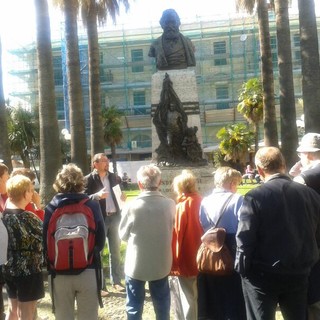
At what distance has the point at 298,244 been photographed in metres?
3.82

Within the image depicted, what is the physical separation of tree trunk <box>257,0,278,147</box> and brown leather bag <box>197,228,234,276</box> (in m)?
12.2

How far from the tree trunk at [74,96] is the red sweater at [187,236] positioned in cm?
1082

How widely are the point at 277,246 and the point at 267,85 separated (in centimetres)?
1380

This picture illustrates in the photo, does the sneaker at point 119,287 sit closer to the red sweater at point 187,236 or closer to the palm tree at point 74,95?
the red sweater at point 187,236

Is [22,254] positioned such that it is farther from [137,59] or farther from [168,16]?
[137,59]

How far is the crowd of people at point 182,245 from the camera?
12.7ft

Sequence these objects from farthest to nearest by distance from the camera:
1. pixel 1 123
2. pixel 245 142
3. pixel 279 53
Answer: pixel 245 142 < pixel 279 53 < pixel 1 123

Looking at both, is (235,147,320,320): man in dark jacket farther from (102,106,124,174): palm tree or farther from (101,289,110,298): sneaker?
(102,106,124,174): palm tree

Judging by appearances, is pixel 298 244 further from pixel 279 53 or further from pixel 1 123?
pixel 279 53

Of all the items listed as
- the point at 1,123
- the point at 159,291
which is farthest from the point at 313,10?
the point at 159,291

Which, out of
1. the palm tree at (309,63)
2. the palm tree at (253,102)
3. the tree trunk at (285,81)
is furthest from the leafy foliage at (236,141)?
the palm tree at (309,63)

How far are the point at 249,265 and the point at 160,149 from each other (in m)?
6.59

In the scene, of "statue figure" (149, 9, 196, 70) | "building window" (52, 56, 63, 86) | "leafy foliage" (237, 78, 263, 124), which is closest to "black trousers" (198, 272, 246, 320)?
"statue figure" (149, 9, 196, 70)

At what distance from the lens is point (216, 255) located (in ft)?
14.9
